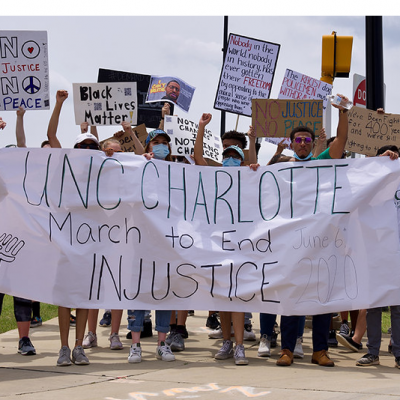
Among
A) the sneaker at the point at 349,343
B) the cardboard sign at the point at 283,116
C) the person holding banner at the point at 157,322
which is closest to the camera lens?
the person holding banner at the point at 157,322

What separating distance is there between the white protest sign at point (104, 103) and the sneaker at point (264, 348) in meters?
2.69

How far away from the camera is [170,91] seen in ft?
33.0

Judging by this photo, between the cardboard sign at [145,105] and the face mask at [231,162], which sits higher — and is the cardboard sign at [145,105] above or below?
above

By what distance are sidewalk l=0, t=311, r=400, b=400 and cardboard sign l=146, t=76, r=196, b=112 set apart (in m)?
4.14

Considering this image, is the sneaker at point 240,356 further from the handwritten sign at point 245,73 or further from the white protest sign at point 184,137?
the handwritten sign at point 245,73

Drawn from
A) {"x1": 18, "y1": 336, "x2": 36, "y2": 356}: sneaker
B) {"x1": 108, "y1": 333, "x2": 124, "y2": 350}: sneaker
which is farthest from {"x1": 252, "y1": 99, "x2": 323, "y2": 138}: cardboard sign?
{"x1": 18, "y1": 336, "x2": 36, "y2": 356}: sneaker

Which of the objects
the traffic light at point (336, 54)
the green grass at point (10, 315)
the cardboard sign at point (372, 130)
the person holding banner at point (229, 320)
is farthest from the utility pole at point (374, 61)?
the green grass at point (10, 315)

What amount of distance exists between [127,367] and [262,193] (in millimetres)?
1835

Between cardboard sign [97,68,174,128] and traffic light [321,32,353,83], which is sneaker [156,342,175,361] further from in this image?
traffic light [321,32,353,83]

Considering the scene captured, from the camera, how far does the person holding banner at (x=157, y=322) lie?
20.0 feet

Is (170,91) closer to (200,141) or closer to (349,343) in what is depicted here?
(200,141)

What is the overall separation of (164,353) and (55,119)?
2.19 meters

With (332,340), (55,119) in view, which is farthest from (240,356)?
(55,119)

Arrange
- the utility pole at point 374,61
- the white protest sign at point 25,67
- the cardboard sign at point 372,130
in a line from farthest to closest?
the utility pole at point 374,61
the cardboard sign at point 372,130
the white protest sign at point 25,67
